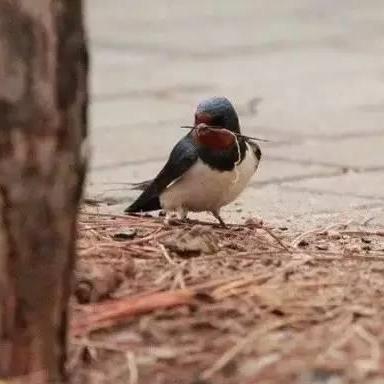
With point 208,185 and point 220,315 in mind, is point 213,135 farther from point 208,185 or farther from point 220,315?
point 220,315

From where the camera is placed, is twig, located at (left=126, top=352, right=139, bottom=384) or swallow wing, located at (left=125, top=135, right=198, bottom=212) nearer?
twig, located at (left=126, top=352, right=139, bottom=384)

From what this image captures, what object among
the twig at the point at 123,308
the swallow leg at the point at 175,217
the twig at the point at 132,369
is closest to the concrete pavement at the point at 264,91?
the swallow leg at the point at 175,217

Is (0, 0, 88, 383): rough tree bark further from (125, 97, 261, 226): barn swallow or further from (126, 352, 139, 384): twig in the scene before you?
(125, 97, 261, 226): barn swallow

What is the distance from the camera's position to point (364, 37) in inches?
281

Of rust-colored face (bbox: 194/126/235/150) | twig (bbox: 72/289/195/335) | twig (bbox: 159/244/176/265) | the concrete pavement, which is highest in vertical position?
rust-colored face (bbox: 194/126/235/150)

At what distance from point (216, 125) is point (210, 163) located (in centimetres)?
7

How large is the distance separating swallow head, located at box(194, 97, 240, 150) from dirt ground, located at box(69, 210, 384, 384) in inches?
14.0

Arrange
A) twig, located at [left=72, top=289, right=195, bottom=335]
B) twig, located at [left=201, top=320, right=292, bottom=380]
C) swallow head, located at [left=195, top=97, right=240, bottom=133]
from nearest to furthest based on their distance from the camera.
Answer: twig, located at [left=201, top=320, right=292, bottom=380], twig, located at [left=72, top=289, right=195, bottom=335], swallow head, located at [left=195, top=97, right=240, bottom=133]

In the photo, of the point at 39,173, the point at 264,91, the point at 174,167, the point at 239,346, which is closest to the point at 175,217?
the point at 174,167

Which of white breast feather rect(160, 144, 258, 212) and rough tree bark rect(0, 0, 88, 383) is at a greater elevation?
rough tree bark rect(0, 0, 88, 383)

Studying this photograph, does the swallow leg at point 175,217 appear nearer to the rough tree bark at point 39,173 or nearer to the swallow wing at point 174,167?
the swallow wing at point 174,167

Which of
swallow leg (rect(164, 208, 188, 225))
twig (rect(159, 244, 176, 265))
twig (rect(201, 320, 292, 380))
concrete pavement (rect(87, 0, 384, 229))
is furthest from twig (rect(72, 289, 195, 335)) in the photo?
concrete pavement (rect(87, 0, 384, 229))

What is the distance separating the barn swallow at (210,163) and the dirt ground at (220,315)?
0.35 metres

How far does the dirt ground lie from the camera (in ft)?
5.11
